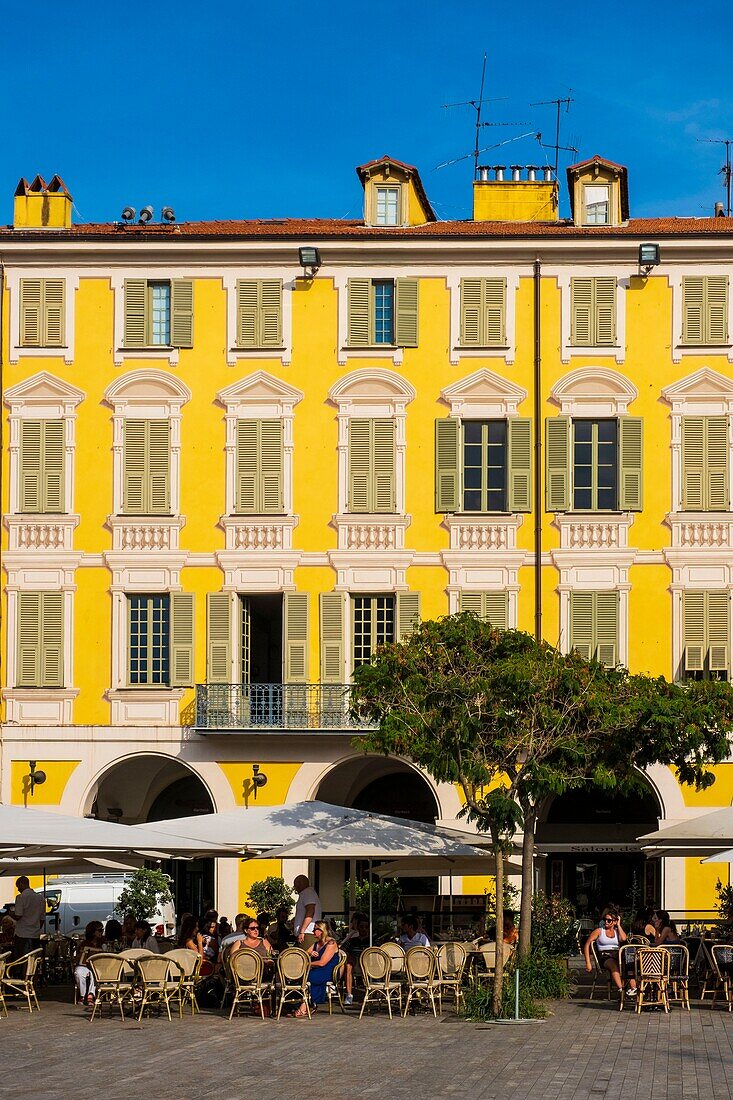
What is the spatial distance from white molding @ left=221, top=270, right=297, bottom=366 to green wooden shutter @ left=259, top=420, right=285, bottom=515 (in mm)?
1439

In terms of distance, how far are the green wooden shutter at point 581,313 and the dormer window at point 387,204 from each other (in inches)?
176

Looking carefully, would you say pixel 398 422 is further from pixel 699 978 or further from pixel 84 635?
pixel 699 978

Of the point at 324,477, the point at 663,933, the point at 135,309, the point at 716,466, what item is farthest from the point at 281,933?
the point at 135,309

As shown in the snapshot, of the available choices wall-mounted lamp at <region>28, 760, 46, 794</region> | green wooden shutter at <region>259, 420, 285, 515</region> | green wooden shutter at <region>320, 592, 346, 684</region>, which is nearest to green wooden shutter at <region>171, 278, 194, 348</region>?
green wooden shutter at <region>259, 420, 285, 515</region>

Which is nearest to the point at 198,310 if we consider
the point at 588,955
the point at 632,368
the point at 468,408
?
the point at 468,408

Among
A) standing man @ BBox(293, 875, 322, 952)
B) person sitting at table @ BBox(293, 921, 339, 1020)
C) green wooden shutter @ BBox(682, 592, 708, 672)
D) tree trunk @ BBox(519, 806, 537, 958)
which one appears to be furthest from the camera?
green wooden shutter @ BBox(682, 592, 708, 672)

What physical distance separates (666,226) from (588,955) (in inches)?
743

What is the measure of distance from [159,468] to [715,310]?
11735 mm

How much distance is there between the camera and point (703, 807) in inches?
1443

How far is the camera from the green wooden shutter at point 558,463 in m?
37.3

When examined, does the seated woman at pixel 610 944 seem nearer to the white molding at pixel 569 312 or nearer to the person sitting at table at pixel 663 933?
the person sitting at table at pixel 663 933

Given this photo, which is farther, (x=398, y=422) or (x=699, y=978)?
(x=398, y=422)

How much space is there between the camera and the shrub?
35344 millimetres

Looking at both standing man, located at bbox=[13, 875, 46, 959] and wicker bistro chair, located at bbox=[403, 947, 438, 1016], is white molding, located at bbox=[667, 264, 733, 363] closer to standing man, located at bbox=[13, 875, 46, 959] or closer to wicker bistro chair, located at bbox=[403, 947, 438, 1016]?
wicker bistro chair, located at bbox=[403, 947, 438, 1016]
